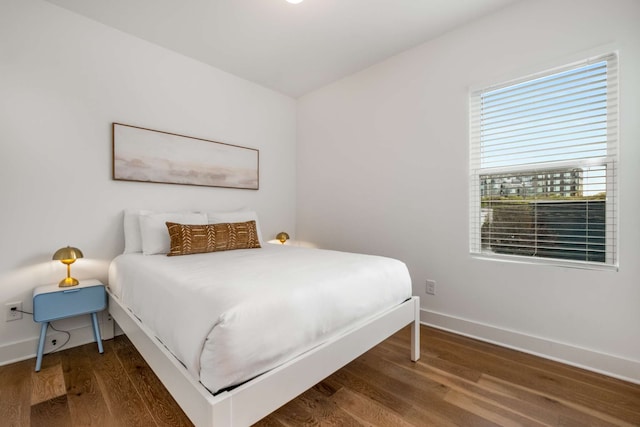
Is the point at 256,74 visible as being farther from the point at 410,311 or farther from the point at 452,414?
the point at 452,414

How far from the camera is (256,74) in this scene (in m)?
3.31

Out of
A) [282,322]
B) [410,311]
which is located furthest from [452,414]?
[282,322]

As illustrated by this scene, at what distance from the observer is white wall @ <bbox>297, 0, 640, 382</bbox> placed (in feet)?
5.94

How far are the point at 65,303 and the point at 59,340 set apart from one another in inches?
18.5

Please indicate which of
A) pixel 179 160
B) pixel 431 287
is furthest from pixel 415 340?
pixel 179 160

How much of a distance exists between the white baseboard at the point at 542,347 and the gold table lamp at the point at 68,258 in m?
2.71

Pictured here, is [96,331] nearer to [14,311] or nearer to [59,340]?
[59,340]

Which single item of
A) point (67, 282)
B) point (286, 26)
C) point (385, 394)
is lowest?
point (385, 394)

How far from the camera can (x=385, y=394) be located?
1.66 m

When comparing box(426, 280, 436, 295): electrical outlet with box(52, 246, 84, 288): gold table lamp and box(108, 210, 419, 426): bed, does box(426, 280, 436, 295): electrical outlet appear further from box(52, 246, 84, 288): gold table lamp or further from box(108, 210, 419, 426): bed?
box(52, 246, 84, 288): gold table lamp

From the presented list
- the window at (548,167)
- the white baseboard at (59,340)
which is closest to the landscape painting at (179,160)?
the white baseboard at (59,340)

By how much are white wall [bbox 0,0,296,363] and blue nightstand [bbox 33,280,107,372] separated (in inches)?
11.1

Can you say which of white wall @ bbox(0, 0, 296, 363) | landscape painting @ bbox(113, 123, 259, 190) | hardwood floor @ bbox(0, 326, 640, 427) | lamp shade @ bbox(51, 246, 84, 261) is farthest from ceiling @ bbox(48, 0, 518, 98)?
hardwood floor @ bbox(0, 326, 640, 427)

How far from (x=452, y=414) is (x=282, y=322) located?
105cm
